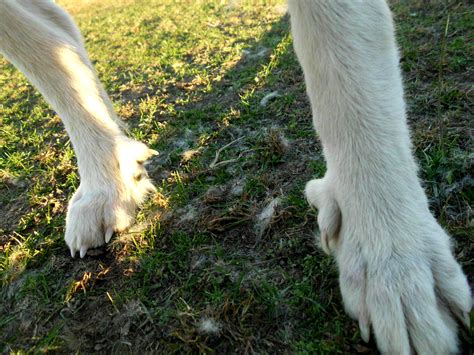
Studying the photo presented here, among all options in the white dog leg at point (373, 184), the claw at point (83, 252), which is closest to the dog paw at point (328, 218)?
the white dog leg at point (373, 184)

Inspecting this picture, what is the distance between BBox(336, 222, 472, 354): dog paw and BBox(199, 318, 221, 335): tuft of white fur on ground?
1.74 ft

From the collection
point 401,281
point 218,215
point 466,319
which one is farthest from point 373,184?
point 218,215

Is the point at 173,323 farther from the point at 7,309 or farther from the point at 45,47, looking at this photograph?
the point at 45,47

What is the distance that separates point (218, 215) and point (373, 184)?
983 mm

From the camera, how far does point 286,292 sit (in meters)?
1.83

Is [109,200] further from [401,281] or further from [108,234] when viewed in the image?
[401,281]

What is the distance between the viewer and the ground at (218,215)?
180 cm

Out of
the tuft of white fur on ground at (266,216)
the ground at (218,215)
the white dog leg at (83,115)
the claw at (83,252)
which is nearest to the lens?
the ground at (218,215)

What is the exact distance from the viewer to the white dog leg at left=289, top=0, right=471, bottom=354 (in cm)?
142

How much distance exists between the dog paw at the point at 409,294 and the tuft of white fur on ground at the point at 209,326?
20.8 inches

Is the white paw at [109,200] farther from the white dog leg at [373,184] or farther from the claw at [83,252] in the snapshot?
the white dog leg at [373,184]

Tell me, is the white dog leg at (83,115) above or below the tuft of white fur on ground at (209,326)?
above

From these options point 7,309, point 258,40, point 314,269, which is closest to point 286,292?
point 314,269

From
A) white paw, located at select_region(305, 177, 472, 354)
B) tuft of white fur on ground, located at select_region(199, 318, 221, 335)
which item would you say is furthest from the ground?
white paw, located at select_region(305, 177, 472, 354)
